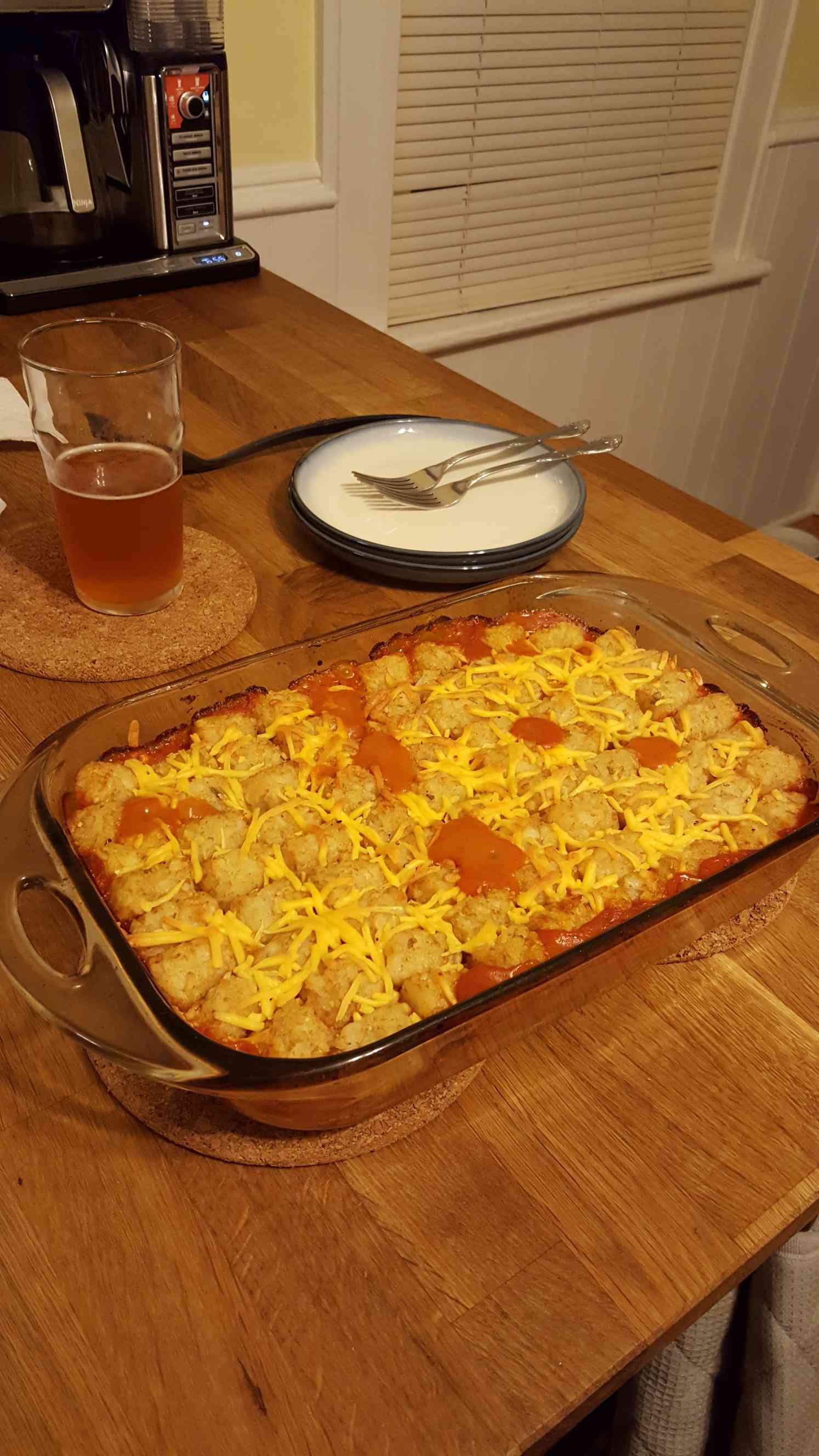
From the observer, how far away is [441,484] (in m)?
1.14

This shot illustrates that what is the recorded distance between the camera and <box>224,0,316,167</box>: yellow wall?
71.2 inches

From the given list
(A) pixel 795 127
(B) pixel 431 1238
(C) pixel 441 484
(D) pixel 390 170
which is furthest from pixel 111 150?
(A) pixel 795 127

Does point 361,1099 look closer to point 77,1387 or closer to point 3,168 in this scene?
point 77,1387

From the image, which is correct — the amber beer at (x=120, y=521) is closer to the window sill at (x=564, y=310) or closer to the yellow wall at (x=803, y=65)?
the window sill at (x=564, y=310)

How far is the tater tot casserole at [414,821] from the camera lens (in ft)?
1.98

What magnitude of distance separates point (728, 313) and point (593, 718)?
8.54 ft

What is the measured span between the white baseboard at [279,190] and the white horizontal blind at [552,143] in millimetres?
233

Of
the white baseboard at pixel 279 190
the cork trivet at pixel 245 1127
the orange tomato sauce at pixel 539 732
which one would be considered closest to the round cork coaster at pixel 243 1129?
the cork trivet at pixel 245 1127

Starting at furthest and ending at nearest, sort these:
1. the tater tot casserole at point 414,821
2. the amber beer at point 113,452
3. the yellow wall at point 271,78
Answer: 1. the yellow wall at point 271,78
2. the amber beer at point 113,452
3. the tater tot casserole at point 414,821

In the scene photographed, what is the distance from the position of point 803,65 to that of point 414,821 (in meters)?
2.80

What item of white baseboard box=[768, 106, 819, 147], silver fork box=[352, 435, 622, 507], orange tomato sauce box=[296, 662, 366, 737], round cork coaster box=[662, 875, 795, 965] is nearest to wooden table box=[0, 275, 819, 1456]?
round cork coaster box=[662, 875, 795, 965]

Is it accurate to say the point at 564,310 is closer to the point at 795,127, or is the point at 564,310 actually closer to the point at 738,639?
the point at 795,127

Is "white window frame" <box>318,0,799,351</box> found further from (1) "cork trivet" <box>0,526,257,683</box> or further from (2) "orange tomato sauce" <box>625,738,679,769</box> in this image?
(2) "orange tomato sauce" <box>625,738,679,769</box>

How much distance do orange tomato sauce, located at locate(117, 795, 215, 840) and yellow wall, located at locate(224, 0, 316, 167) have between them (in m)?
1.53
